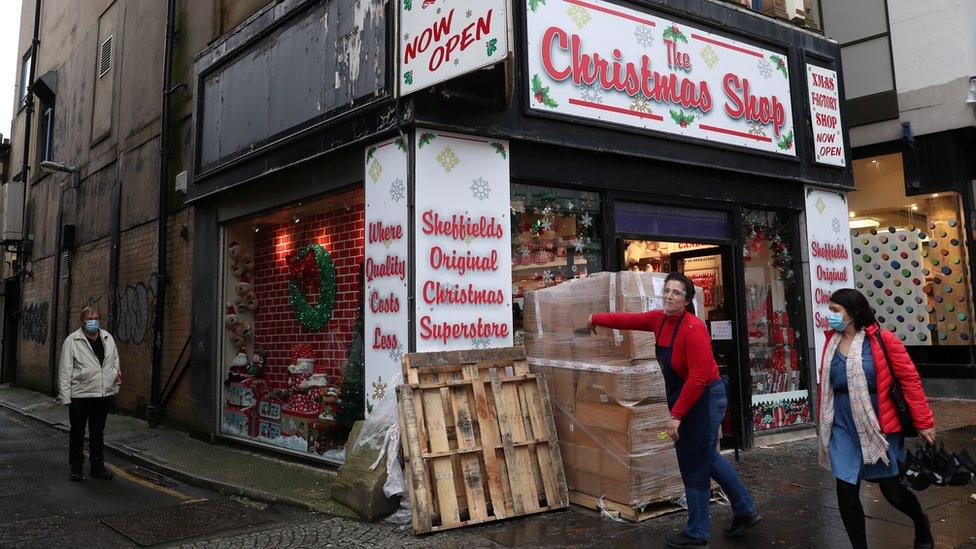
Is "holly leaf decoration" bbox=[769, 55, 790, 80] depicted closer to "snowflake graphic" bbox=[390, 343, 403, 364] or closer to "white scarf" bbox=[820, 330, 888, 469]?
"white scarf" bbox=[820, 330, 888, 469]

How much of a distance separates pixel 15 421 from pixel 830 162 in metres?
14.0

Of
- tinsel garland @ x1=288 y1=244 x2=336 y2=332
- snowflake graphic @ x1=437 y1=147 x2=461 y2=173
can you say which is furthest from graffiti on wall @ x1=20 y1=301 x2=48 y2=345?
snowflake graphic @ x1=437 y1=147 x2=461 y2=173

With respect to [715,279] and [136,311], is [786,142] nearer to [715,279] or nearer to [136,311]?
[715,279]

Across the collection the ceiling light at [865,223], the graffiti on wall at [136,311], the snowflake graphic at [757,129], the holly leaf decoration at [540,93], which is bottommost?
the graffiti on wall at [136,311]

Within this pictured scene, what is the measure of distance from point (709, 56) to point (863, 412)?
547 centimetres

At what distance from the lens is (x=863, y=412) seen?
4023 mm

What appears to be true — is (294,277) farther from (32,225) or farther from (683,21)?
(32,225)

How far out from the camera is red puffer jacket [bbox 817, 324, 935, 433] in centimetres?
397

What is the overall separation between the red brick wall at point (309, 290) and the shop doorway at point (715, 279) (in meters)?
3.09

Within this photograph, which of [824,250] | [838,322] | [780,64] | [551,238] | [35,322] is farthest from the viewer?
[35,322]

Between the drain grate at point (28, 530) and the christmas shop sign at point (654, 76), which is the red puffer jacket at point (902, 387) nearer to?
the christmas shop sign at point (654, 76)

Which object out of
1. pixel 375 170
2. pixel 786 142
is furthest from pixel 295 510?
pixel 786 142

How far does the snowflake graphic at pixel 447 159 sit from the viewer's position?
6.17 metres

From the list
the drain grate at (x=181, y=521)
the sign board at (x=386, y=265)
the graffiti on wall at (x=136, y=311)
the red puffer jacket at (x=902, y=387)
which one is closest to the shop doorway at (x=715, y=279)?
the sign board at (x=386, y=265)
